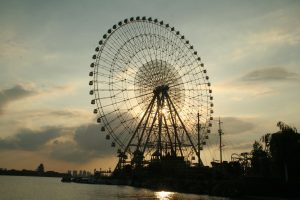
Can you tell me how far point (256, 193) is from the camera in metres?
56.7

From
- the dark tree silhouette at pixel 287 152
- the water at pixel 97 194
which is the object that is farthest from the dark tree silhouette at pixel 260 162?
the water at pixel 97 194

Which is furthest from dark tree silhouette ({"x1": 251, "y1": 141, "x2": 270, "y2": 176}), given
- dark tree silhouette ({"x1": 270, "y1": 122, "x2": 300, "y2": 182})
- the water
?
the water

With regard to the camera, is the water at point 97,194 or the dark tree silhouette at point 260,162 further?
the dark tree silhouette at point 260,162

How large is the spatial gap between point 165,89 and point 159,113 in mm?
6515

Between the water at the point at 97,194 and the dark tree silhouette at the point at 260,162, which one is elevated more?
the dark tree silhouette at the point at 260,162

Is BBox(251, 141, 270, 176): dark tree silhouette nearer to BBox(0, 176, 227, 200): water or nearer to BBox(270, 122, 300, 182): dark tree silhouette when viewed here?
BBox(270, 122, 300, 182): dark tree silhouette

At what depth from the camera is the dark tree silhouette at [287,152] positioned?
5906 cm

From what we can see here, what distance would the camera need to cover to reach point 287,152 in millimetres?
59031

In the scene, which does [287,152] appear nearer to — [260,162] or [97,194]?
[260,162]

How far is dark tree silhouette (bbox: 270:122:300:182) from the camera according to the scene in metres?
59.1

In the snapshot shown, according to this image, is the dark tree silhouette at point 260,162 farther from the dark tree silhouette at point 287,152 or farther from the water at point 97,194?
the water at point 97,194

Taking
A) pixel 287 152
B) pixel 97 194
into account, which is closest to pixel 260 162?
pixel 287 152

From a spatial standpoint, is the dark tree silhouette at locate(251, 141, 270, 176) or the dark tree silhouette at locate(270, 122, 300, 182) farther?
the dark tree silhouette at locate(251, 141, 270, 176)

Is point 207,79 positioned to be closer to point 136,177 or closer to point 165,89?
point 165,89
